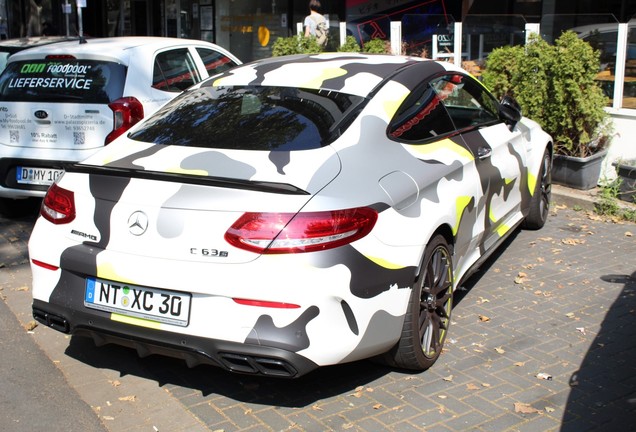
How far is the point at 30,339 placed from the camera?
5.07 metres

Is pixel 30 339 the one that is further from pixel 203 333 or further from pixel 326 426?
pixel 326 426

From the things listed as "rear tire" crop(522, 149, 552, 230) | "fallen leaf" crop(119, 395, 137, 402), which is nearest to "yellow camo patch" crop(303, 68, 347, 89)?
"fallen leaf" crop(119, 395, 137, 402)

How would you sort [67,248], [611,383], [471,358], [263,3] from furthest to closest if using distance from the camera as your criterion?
[263,3] < [471,358] < [611,383] < [67,248]

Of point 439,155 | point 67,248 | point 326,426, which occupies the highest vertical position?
point 439,155

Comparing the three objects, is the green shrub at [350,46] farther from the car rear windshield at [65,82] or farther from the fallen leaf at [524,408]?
the fallen leaf at [524,408]

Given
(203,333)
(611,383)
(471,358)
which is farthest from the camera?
(471,358)

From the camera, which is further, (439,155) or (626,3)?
(626,3)

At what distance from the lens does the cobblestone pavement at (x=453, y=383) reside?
158 inches

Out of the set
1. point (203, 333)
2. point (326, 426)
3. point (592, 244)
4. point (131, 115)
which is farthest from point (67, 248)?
point (592, 244)

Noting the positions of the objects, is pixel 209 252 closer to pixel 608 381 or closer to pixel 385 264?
pixel 385 264

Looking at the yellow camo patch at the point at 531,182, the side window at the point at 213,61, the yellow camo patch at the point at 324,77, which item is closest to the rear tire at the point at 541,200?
the yellow camo patch at the point at 531,182

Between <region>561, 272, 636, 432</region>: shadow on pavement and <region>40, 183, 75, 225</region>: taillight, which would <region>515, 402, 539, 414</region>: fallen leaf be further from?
<region>40, 183, 75, 225</region>: taillight

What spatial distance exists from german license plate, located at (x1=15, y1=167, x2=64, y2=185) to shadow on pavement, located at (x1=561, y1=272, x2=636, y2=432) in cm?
464

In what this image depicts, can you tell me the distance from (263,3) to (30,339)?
1335 cm
